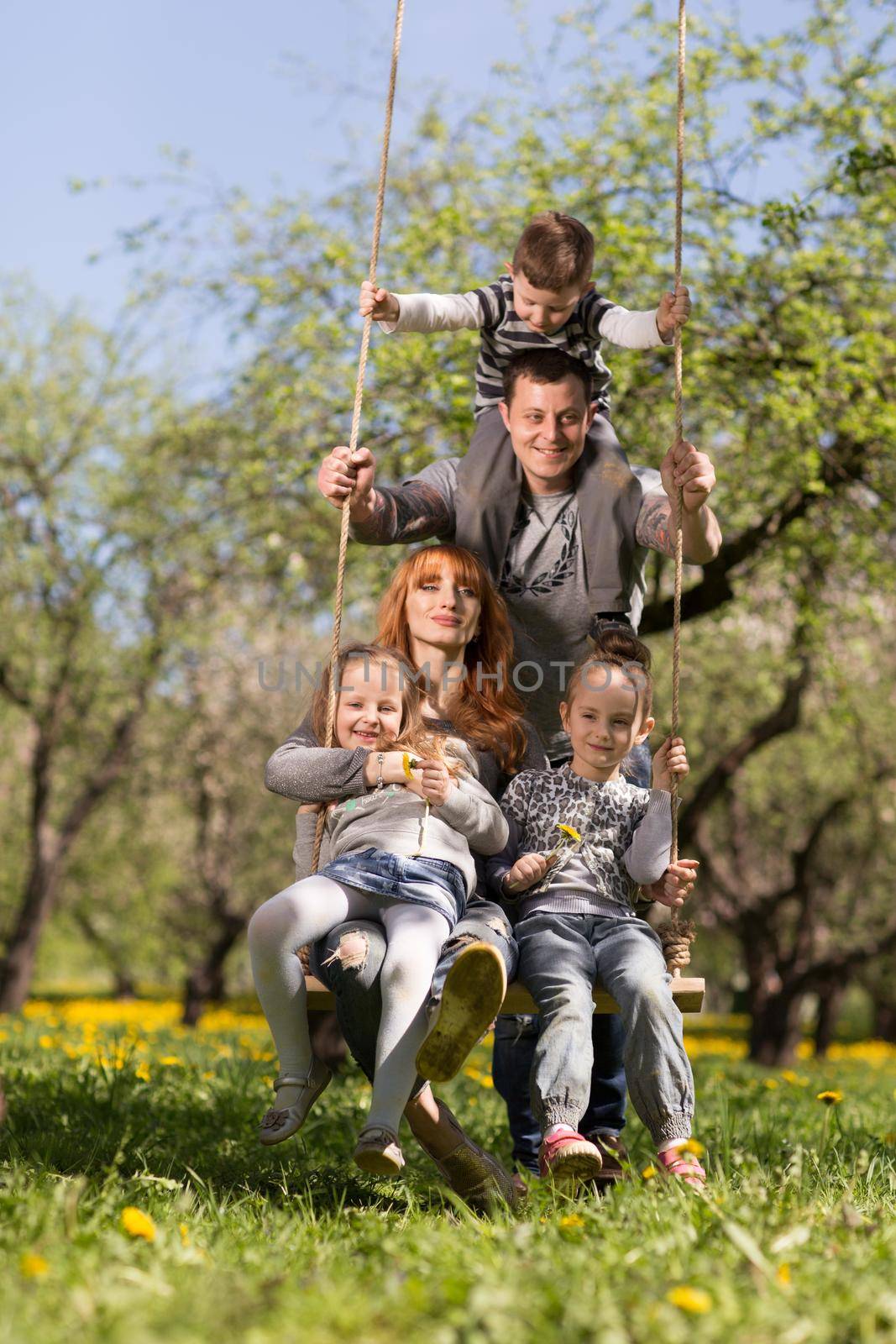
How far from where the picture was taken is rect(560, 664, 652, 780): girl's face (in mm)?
3863

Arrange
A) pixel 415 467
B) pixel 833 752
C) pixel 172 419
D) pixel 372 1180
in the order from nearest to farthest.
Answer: pixel 372 1180 < pixel 415 467 < pixel 172 419 < pixel 833 752

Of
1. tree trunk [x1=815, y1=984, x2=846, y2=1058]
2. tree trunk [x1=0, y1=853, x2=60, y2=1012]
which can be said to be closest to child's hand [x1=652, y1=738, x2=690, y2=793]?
tree trunk [x1=0, y1=853, x2=60, y2=1012]

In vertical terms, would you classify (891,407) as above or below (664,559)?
above

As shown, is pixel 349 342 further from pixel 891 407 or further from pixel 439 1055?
pixel 439 1055

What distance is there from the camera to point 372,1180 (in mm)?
3883

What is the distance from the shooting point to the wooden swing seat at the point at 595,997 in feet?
11.5

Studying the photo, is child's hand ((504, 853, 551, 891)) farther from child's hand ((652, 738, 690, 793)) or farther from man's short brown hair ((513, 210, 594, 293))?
man's short brown hair ((513, 210, 594, 293))

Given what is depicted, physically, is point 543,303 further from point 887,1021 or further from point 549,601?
point 887,1021

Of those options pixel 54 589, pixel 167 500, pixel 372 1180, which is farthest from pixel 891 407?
pixel 54 589

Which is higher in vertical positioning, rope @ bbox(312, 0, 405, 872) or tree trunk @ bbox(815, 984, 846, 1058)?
rope @ bbox(312, 0, 405, 872)

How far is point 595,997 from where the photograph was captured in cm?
362

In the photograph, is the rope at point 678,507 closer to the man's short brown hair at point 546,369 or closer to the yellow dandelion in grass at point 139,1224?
the man's short brown hair at point 546,369

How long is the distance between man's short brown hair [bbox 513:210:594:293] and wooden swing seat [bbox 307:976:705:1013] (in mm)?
2058

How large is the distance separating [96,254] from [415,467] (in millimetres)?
3790
